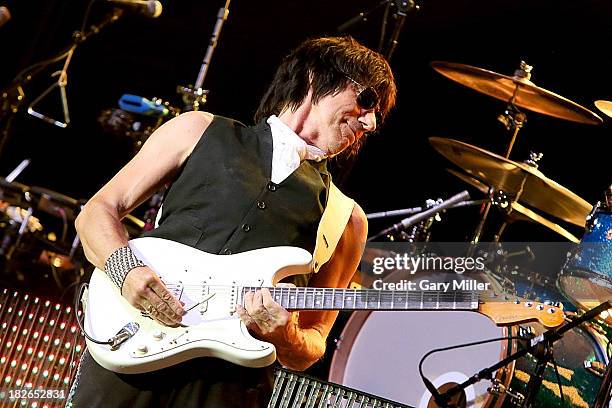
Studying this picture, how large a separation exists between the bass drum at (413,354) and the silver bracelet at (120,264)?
84.3 inches

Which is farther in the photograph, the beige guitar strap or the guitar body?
the beige guitar strap

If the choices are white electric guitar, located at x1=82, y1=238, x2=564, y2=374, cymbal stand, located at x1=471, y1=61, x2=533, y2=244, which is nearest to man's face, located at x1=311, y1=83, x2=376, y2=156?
white electric guitar, located at x1=82, y1=238, x2=564, y2=374

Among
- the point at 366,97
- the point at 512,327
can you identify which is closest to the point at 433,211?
the point at 512,327

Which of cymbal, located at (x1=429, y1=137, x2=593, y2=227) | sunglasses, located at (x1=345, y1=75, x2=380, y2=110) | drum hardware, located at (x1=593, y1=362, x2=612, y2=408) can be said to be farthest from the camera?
cymbal, located at (x1=429, y1=137, x2=593, y2=227)

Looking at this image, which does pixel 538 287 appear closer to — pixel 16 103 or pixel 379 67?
pixel 379 67

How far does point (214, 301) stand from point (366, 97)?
91 centimetres

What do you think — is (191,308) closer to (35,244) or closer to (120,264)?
(120,264)

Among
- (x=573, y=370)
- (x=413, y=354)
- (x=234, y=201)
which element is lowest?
(x=413, y=354)

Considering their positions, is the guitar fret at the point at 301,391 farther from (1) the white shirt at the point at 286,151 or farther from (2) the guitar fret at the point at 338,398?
(1) the white shirt at the point at 286,151

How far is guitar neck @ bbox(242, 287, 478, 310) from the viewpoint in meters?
2.30

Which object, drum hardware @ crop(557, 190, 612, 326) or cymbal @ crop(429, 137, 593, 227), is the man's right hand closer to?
drum hardware @ crop(557, 190, 612, 326)

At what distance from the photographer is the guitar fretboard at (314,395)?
3.16 meters

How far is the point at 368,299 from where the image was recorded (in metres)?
2.33

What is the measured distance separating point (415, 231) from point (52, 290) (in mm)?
2254
